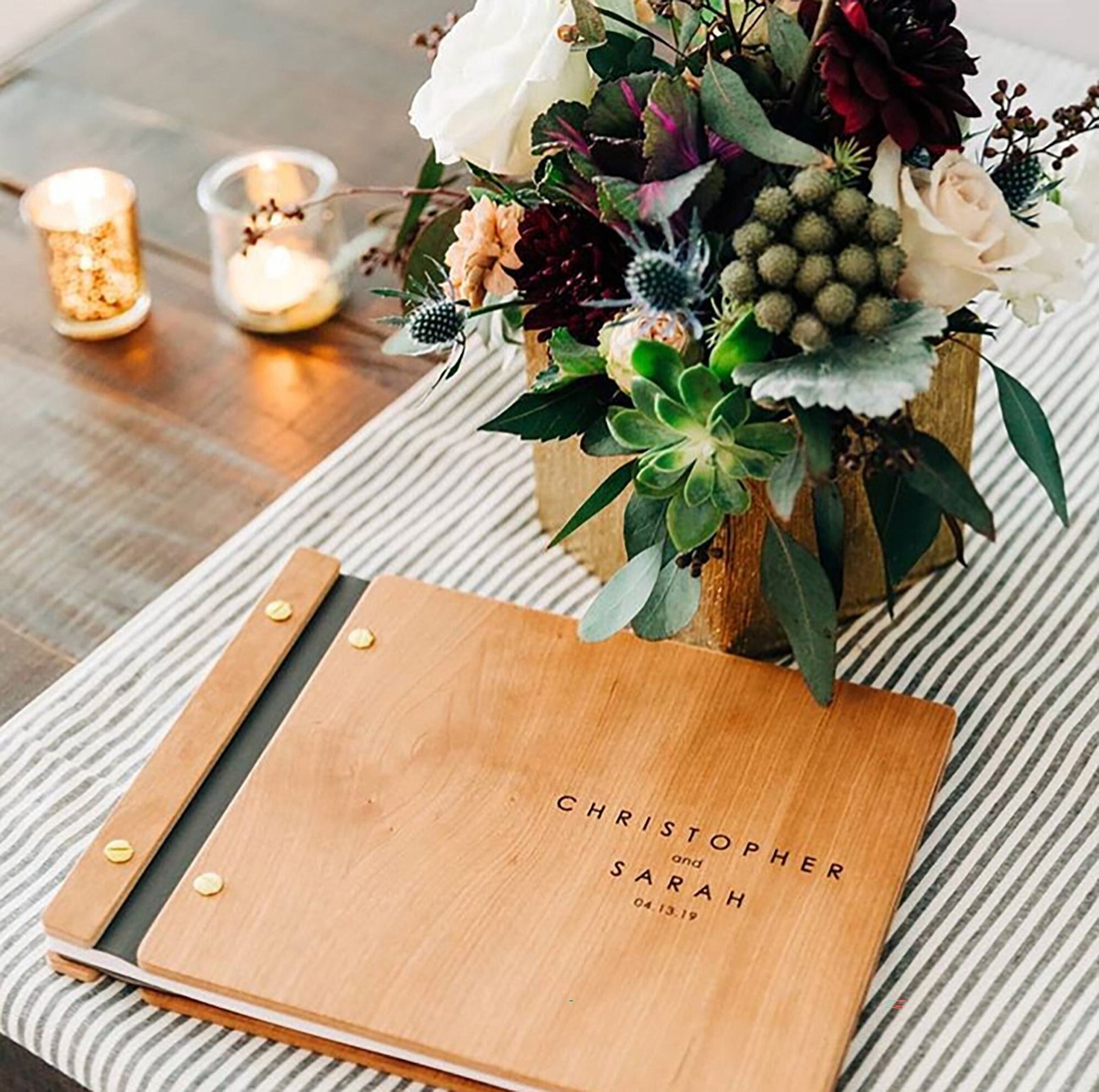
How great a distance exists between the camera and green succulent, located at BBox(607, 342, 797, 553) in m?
0.75

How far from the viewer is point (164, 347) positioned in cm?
121

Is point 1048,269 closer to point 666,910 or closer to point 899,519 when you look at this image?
point 899,519

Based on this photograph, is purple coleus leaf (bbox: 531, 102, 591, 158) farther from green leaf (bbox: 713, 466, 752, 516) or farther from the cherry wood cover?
the cherry wood cover

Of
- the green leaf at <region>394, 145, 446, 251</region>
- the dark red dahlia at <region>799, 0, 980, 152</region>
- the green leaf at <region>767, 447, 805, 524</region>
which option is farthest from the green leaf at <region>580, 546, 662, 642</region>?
the green leaf at <region>394, 145, 446, 251</region>

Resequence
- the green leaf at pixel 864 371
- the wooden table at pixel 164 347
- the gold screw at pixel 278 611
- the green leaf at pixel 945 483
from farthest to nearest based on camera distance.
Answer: the wooden table at pixel 164 347 → the gold screw at pixel 278 611 → the green leaf at pixel 945 483 → the green leaf at pixel 864 371

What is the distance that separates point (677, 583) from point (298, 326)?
46cm

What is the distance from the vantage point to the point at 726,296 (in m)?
0.75

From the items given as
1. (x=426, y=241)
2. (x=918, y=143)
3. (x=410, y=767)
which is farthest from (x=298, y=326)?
(x=918, y=143)

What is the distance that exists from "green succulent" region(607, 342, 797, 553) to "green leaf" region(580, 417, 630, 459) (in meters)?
0.05

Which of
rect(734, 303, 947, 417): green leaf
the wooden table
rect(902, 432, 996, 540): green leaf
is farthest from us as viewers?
the wooden table

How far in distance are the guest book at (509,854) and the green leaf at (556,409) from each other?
12cm

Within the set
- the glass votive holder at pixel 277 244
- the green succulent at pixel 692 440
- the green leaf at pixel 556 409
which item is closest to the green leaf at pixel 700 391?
the green succulent at pixel 692 440

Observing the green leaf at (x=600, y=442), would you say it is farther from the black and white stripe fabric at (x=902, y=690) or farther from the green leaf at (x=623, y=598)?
the black and white stripe fabric at (x=902, y=690)

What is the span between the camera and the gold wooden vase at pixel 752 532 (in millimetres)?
891
